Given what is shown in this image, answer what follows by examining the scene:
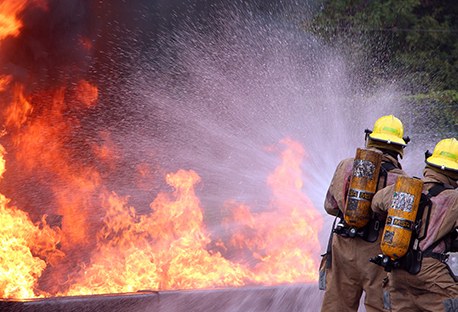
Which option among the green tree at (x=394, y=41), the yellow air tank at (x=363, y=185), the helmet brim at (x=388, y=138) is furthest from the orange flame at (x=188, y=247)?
the green tree at (x=394, y=41)

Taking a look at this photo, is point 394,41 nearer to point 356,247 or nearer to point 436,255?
point 356,247

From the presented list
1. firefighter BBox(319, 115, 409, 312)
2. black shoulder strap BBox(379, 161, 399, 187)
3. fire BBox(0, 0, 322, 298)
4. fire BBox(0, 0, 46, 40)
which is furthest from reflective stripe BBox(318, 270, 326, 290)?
fire BBox(0, 0, 46, 40)

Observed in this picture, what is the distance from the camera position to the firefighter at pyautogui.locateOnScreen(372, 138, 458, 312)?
10.2ft

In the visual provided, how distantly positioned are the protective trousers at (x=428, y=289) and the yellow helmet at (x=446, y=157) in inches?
27.4

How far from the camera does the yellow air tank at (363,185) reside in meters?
3.43

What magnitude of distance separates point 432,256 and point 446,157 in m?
0.76

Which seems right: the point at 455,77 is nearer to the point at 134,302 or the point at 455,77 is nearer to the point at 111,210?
the point at 111,210

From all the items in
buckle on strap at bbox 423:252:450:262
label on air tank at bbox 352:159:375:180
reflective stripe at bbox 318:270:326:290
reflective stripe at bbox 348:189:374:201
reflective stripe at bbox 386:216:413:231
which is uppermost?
label on air tank at bbox 352:159:375:180

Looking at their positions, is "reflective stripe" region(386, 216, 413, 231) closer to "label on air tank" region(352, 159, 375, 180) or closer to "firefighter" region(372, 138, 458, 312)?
"firefighter" region(372, 138, 458, 312)

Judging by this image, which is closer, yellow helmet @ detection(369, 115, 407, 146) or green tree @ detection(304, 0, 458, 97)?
yellow helmet @ detection(369, 115, 407, 146)

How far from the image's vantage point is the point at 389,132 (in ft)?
12.4

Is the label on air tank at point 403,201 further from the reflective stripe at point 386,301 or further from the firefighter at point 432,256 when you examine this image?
the reflective stripe at point 386,301

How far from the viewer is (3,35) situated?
5473 mm

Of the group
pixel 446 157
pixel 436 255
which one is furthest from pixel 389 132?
pixel 436 255
